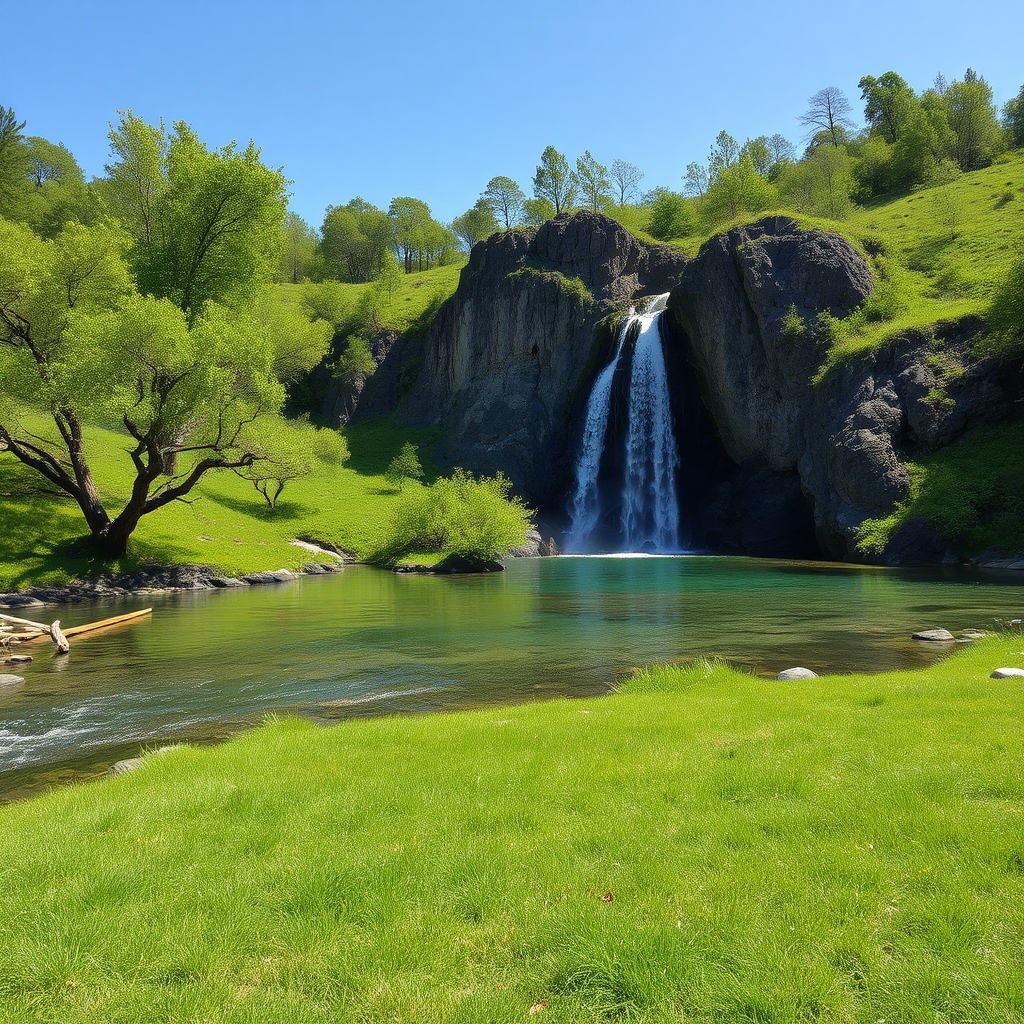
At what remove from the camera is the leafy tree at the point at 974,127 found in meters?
91.5

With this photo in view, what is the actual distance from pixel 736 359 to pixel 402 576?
110ft

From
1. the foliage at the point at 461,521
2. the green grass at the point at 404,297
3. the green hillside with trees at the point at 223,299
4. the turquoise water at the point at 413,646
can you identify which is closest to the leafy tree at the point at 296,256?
the green grass at the point at 404,297

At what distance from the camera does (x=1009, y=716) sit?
8055 millimetres

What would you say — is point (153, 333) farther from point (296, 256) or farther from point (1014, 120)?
point (1014, 120)

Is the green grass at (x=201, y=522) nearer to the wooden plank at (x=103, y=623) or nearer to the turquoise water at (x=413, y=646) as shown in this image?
the turquoise water at (x=413, y=646)

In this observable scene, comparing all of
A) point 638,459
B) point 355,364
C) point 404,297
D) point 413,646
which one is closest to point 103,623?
point 413,646

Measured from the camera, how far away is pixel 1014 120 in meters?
95.9

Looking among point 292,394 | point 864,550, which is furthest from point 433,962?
point 292,394

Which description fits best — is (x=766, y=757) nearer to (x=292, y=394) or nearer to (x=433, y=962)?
(x=433, y=962)

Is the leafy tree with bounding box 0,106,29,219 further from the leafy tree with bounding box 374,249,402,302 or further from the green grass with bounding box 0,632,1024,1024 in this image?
Result: the green grass with bounding box 0,632,1024,1024

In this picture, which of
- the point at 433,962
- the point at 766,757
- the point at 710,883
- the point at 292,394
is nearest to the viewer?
the point at 433,962

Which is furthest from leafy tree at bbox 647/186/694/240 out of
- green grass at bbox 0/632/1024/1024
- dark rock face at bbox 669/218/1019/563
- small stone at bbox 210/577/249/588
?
green grass at bbox 0/632/1024/1024

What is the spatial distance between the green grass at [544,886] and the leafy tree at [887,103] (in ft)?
389

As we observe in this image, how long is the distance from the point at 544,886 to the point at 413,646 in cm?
1469
